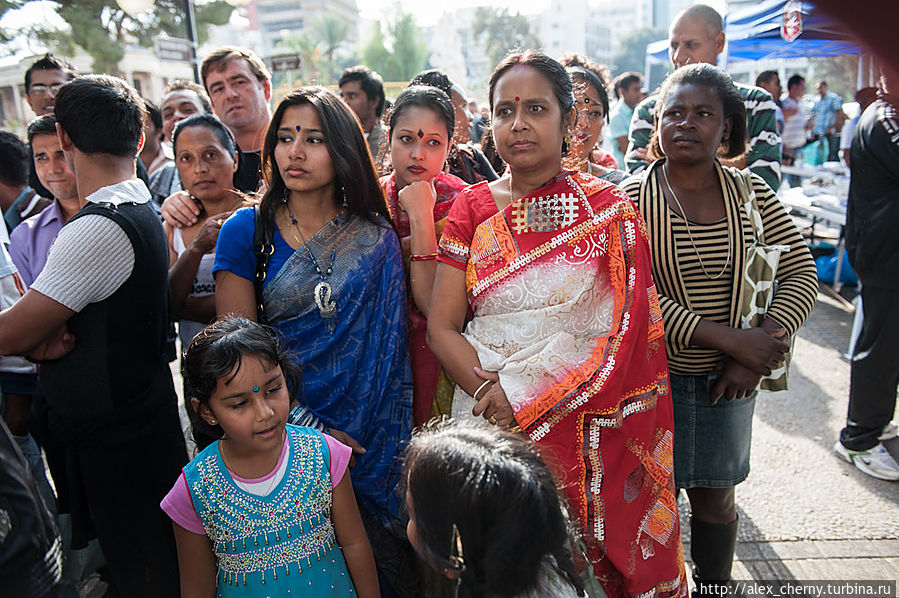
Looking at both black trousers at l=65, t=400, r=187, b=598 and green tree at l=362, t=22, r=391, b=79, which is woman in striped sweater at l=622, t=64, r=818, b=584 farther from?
green tree at l=362, t=22, r=391, b=79

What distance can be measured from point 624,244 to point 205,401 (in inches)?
48.8

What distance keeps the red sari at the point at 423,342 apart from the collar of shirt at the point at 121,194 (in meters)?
0.84

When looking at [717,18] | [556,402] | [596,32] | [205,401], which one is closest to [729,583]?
[556,402]

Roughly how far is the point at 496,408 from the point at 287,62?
680cm

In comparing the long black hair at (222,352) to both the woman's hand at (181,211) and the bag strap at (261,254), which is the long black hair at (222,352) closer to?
the bag strap at (261,254)

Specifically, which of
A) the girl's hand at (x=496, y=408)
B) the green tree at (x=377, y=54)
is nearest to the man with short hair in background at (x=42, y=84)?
the girl's hand at (x=496, y=408)

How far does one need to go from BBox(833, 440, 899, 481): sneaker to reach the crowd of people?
4.74 ft

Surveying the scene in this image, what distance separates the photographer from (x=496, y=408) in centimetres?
162

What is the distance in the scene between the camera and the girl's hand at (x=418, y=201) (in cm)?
199

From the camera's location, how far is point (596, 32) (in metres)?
85.7

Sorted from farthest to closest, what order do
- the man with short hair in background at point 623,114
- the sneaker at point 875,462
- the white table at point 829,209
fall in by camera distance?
1. the white table at point 829,209
2. the man with short hair in background at point 623,114
3. the sneaker at point 875,462

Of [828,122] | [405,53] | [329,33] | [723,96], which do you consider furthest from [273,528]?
[329,33]

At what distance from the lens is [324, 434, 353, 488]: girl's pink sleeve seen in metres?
1.62

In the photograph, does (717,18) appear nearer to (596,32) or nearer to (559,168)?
(559,168)
